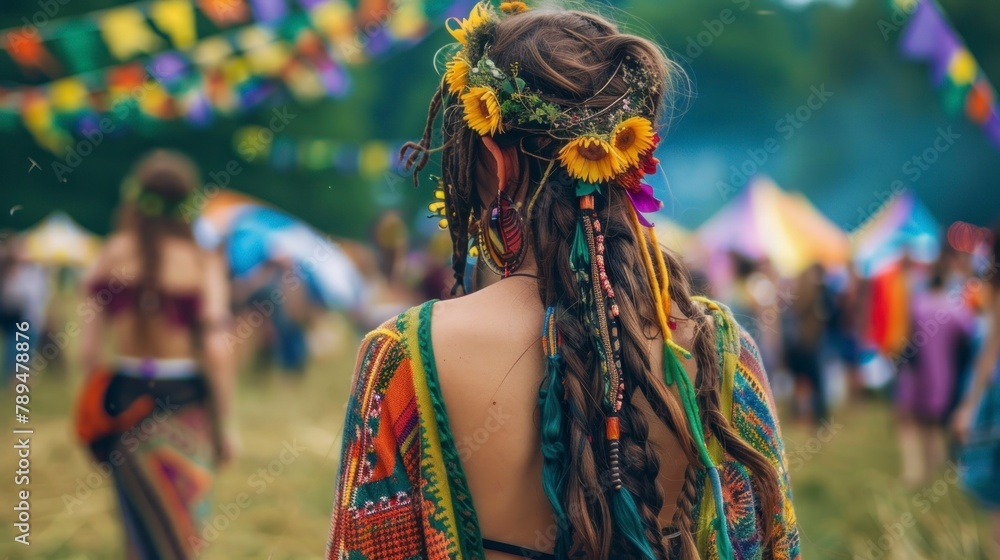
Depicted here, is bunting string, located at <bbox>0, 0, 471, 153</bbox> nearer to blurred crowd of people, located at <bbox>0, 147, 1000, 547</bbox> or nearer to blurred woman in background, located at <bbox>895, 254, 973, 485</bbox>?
blurred crowd of people, located at <bbox>0, 147, 1000, 547</bbox>

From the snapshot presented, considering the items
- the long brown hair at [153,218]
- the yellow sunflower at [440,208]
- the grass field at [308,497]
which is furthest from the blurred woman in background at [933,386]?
the yellow sunflower at [440,208]

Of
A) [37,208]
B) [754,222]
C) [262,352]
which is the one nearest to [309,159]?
[262,352]

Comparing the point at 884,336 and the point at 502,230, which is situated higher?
the point at 502,230

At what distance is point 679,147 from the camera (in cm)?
885

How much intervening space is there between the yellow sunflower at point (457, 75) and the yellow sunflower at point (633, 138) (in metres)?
0.25

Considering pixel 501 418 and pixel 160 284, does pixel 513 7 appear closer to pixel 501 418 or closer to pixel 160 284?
pixel 501 418

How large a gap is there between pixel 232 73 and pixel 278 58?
12.5 inches

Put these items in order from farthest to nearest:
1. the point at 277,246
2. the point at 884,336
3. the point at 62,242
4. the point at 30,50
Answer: the point at 62,242
the point at 277,246
the point at 884,336
the point at 30,50

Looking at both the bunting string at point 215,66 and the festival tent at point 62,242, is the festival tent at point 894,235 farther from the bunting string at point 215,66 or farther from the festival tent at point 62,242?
the festival tent at point 62,242

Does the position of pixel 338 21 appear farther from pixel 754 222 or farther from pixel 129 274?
pixel 754 222

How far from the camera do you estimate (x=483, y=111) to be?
1.26 metres

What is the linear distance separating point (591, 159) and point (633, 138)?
0.08 meters

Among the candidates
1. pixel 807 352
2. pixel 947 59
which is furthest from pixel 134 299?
pixel 807 352

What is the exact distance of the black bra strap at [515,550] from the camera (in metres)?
1.24
